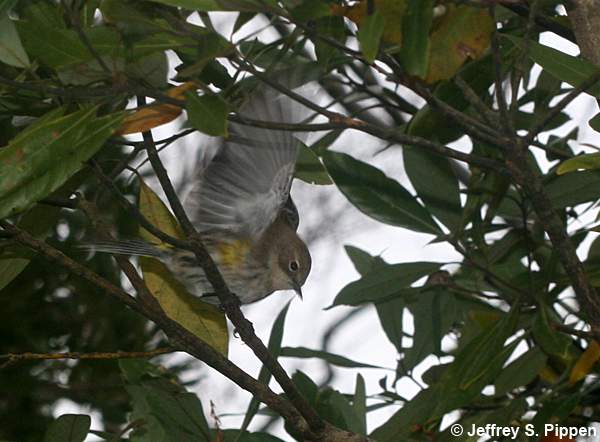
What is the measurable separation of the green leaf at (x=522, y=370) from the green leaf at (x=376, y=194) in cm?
42

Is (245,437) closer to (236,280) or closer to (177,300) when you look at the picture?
(177,300)

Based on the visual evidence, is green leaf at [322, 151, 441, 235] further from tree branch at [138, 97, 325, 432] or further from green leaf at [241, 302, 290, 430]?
tree branch at [138, 97, 325, 432]

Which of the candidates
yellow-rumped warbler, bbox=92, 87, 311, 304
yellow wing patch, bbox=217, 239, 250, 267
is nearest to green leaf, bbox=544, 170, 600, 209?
yellow-rumped warbler, bbox=92, 87, 311, 304

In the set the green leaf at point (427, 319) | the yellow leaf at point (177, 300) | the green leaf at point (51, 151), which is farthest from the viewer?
the green leaf at point (427, 319)

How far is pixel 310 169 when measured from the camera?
2.65m

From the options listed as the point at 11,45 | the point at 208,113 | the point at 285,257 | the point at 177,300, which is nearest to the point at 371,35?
the point at 208,113

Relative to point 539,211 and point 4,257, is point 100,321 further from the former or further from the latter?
point 539,211

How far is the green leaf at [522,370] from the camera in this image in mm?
2846

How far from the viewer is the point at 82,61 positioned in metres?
1.76

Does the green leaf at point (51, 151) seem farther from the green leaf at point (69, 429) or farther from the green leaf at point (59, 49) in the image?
the green leaf at point (69, 429)

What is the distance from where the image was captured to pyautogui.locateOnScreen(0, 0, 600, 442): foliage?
174 cm

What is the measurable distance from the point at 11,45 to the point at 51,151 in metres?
0.20

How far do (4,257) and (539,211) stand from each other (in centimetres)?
130

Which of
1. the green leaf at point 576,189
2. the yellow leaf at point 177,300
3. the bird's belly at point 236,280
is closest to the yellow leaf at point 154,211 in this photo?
the yellow leaf at point 177,300
